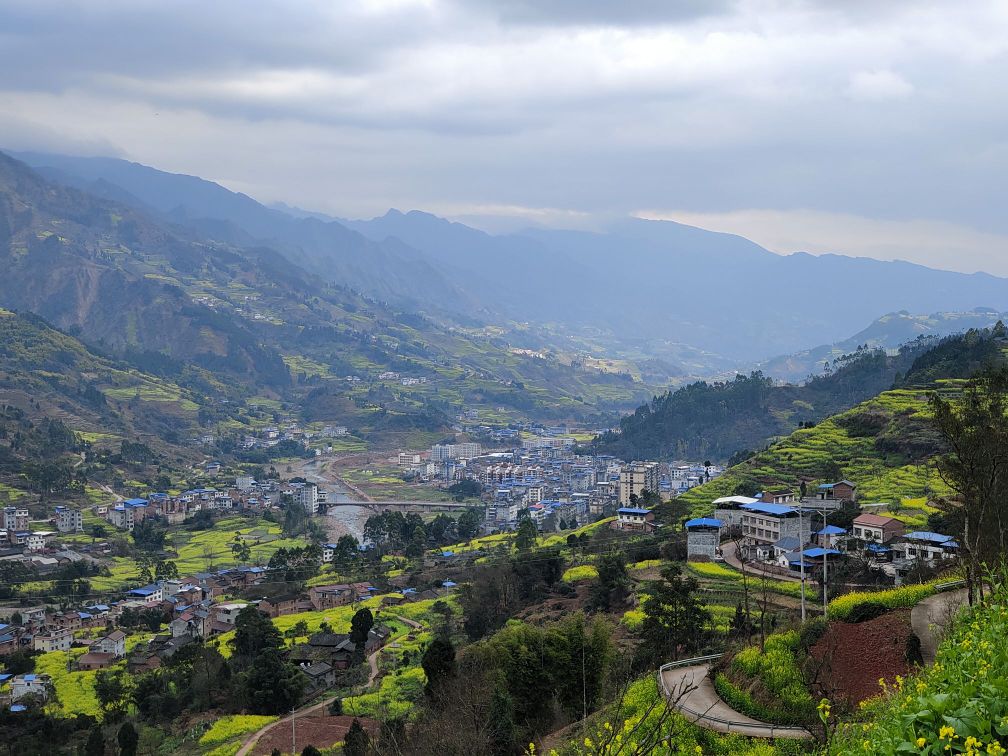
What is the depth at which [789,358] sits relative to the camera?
7500 inches

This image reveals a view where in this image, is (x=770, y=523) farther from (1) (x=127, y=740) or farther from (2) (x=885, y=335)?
(2) (x=885, y=335)

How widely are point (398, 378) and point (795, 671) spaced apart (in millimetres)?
124430

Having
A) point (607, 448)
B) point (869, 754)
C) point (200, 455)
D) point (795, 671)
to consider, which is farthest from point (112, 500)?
point (869, 754)

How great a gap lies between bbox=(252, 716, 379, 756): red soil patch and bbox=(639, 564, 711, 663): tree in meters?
6.48

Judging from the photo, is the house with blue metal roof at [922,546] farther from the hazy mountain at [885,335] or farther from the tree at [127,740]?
the hazy mountain at [885,335]

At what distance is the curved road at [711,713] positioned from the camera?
10188 millimetres

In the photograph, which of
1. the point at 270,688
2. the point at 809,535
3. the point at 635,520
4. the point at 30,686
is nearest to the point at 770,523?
the point at 809,535

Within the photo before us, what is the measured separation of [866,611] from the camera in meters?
12.7

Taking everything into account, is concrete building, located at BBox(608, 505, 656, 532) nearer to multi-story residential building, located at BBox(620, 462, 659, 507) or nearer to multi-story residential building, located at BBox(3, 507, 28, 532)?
multi-story residential building, located at BBox(620, 462, 659, 507)

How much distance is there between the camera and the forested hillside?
266 ft

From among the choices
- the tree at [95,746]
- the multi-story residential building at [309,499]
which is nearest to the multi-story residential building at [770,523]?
the tree at [95,746]

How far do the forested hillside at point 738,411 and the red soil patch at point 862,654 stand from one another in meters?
68.5

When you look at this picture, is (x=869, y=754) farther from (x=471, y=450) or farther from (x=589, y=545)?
(x=471, y=450)

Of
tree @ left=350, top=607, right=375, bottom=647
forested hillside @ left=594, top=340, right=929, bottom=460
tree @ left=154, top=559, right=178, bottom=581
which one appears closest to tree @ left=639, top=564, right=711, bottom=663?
tree @ left=350, top=607, right=375, bottom=647
